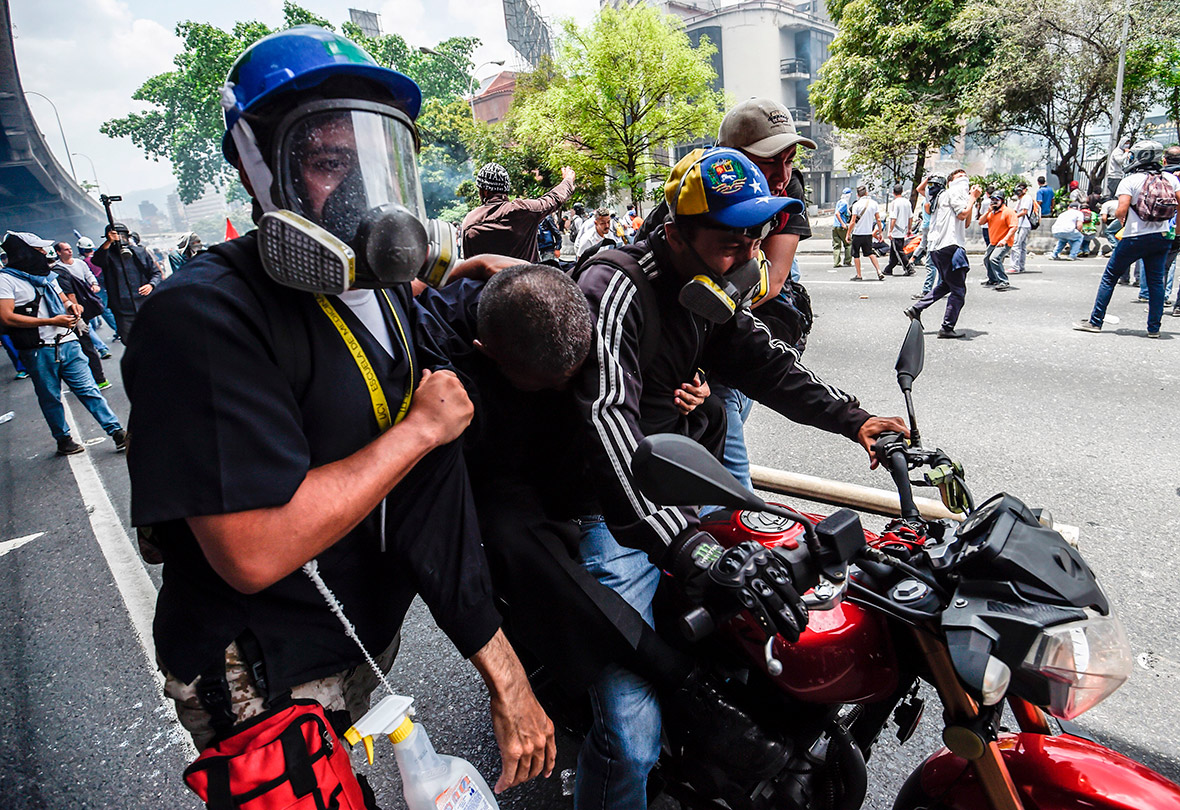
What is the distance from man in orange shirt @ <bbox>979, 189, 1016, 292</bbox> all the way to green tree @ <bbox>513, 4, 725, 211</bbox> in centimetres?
1729

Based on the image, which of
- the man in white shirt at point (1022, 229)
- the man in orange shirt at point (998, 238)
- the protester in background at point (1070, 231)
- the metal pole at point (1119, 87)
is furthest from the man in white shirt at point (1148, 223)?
the metal pole at point (1119, 87)

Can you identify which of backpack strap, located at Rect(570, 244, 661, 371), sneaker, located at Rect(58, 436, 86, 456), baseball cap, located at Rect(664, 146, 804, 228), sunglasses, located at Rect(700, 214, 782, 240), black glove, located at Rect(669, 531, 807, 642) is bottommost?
sneaker, located at Rect(58, 436, 86, 456)

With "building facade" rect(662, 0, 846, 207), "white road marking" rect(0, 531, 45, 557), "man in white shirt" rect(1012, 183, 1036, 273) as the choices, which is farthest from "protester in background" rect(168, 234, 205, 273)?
"building facade" rect(662, 0, 846, 207)

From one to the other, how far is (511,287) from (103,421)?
236 inches

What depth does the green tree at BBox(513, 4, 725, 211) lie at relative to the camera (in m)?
27.1

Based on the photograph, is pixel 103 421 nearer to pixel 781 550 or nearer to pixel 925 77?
pixel 781 550

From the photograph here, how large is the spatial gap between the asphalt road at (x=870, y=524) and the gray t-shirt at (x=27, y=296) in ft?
3.70

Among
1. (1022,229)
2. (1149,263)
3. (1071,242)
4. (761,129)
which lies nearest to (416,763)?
(761,129)

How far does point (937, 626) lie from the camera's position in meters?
1.19

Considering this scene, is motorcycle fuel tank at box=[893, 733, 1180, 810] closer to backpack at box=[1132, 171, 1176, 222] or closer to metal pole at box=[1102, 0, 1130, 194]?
backpack at box=[1132, 171, 1176, 222]

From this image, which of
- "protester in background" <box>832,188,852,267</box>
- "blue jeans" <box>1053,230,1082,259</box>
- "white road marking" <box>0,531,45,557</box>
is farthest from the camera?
"protester in background" <box>832,188,852,267</box>

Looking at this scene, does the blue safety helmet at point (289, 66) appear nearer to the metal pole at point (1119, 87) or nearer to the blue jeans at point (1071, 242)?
the blue jeans at point (1071, 242)

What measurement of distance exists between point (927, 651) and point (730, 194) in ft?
3.90

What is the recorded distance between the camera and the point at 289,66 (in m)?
1.03
